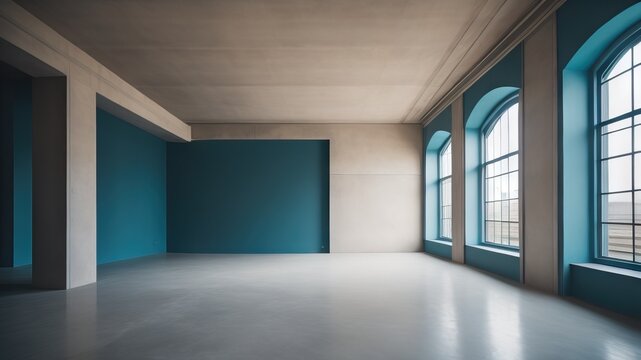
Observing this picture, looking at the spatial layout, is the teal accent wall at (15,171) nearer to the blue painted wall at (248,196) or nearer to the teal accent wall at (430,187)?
the blue painted wall at (248,196)

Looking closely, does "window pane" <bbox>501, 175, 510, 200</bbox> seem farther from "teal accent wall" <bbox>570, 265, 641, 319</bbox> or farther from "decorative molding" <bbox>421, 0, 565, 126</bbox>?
"teal accent wall" <bbox>570, 265, 641, 319</bbox>

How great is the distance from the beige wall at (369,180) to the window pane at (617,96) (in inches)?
341

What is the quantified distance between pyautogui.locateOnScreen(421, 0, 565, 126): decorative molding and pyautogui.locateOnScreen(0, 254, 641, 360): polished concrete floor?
4.18 meters

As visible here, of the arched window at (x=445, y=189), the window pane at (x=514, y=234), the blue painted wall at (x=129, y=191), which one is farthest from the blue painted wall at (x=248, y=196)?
the window pane at (x=514, y=234)

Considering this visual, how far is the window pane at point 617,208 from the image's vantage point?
547 cm

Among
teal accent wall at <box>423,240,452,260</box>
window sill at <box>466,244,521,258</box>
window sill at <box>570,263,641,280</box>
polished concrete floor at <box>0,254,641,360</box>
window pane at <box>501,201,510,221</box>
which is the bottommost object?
teal accent wall at <box>423,240,452,260</box>

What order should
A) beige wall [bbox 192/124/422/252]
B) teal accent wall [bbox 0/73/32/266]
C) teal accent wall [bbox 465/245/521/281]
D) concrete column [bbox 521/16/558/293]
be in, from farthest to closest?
beige wall [bbox 192/124/422/252] → teal accent wall [bbox 0/73/32/266] → teal accent wall [bbox 465/245/521/281] → concrete column [bbox 521/16/558/293]

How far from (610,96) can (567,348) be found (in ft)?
12.6

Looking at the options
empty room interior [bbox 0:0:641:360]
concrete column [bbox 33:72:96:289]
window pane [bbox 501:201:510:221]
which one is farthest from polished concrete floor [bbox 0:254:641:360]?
window pane [bbox 501:201:510:221]

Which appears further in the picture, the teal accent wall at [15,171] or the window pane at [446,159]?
the window pane at [446,159]

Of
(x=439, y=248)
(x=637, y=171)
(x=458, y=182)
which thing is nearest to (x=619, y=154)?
(x=637, y=171)

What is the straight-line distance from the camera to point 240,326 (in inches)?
188

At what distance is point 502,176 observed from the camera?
9117 mm

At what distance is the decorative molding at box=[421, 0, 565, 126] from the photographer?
6418 mm
